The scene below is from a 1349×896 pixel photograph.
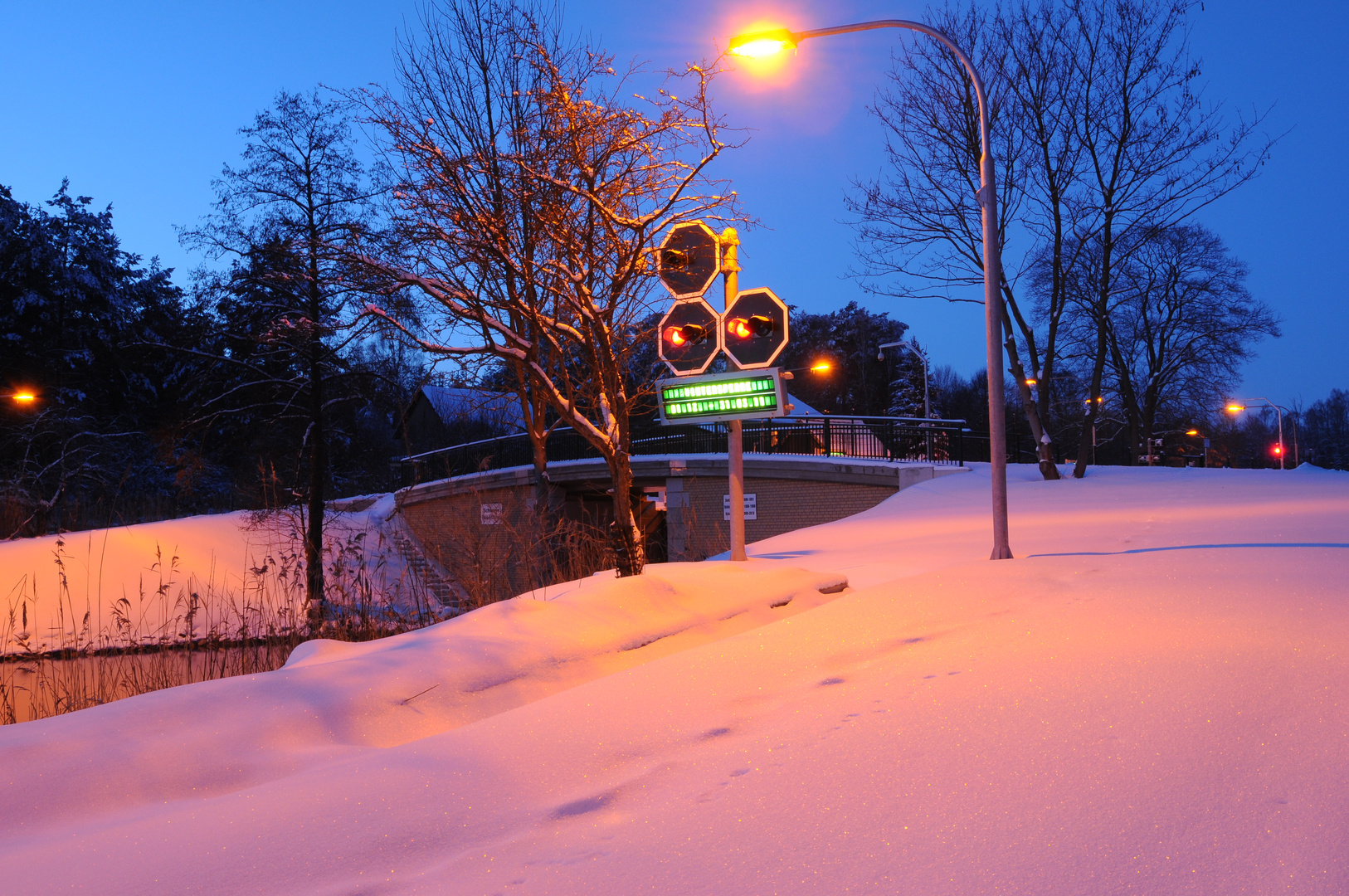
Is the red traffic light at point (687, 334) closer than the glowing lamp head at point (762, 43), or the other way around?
the glowing lamp head at point (762, 43)

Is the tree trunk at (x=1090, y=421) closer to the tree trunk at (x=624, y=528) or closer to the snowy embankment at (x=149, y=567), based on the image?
the snowy embankment at (x=149, y=567)

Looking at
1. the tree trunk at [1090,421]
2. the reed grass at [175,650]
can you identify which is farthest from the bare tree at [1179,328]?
the reed grass at [175,650]

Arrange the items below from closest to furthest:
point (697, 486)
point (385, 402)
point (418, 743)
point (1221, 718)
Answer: point (1221, 718)
point (418, 743)
point (385, 402)
point (697, 486)

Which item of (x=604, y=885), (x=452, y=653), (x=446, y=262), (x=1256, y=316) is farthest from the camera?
(x=1256, y=316)

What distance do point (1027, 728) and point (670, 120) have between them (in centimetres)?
796

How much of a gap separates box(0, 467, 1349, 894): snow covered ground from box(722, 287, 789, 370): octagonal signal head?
15.4ft

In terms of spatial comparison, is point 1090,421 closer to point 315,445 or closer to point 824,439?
point 824,439

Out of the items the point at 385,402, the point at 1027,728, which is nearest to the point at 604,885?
the point at 1027,728

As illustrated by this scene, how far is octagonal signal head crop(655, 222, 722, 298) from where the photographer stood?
10297mm

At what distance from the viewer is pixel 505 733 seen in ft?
13.6

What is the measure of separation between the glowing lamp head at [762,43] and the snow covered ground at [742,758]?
6.04 m

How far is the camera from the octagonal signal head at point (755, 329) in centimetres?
1058

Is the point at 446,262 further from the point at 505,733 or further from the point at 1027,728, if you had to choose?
the point at 1027,728

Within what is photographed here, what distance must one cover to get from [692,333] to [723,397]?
Result: 0.92 metres
